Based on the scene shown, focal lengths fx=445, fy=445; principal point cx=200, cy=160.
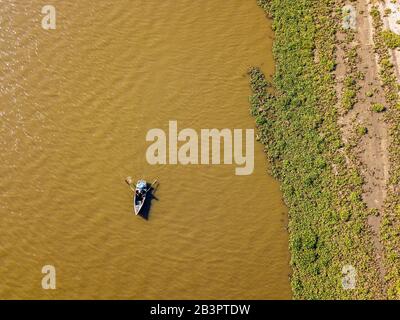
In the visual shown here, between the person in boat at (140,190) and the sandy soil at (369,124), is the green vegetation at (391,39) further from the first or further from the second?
the person in boat at (140,190)

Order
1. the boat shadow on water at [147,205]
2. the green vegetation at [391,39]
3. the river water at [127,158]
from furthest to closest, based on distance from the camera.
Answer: the green vegetation at [391,39] < the boat shadow on water at [147,205] < the river water at [127,158]

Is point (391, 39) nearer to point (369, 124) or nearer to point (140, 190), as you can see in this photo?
point (369, 124)

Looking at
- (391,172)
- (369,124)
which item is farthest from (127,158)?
(391,172)

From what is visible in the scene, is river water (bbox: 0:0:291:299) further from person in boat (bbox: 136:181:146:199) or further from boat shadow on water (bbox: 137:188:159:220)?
person in boat (bbox: 136:181:146:199)

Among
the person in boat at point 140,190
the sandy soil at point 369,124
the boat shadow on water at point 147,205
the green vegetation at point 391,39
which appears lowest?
the boat shadow on water at point 147,205

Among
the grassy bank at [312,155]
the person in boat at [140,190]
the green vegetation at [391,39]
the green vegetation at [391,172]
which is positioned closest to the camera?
the green vegetation at [391,172]

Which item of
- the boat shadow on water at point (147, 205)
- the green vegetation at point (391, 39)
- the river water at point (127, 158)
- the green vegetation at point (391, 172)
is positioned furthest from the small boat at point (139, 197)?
the green vegetation at point (391, 39)

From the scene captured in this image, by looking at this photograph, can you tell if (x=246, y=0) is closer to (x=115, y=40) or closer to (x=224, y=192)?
(x=115, y=40)

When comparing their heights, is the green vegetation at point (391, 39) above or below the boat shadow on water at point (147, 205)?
above
